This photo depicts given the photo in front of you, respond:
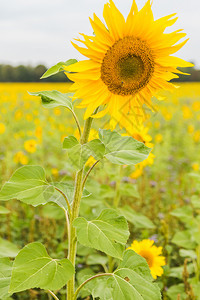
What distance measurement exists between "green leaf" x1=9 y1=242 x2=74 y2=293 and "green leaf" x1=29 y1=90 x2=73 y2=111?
0.45 meters

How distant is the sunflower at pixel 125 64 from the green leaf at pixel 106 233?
33 cm

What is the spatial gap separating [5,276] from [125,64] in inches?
33.6

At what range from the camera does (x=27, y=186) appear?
3.48 ft

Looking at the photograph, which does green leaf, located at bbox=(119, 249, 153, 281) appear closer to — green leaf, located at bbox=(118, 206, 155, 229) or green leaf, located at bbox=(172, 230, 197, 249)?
green leaf, located at bbox=(118, 206, 155, 229)

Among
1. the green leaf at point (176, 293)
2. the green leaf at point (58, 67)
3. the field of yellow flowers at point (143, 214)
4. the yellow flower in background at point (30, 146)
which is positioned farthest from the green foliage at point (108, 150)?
the yellow flower in background at point (30, 146)

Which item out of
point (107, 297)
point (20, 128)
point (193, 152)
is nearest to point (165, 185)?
point (193, 152)

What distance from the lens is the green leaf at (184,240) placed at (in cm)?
204

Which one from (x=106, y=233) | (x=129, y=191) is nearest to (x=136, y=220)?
(x=129, y=191)

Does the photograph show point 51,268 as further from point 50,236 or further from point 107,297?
point 50,236

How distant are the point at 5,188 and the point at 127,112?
1.58ft

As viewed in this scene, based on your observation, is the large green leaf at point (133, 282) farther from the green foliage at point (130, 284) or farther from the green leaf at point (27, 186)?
the green leaf at point (27, 186)

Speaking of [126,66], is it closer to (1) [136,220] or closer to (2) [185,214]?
(1) [136,220]

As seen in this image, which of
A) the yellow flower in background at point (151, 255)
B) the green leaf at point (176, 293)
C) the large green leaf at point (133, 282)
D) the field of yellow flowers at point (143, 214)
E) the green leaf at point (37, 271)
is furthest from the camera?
the field of yellow flowers at point (143, 214)

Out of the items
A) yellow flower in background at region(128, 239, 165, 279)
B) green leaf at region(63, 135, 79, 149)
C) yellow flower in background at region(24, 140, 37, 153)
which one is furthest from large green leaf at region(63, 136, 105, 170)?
yellow flower in background at region(24, 140, 37, 153)
